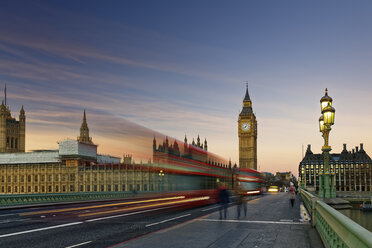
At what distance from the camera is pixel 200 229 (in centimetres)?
1477

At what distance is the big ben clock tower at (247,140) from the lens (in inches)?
6924

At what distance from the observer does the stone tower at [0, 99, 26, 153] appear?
180 metres

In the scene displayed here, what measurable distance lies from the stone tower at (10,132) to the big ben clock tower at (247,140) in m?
122

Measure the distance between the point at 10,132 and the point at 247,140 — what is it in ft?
421

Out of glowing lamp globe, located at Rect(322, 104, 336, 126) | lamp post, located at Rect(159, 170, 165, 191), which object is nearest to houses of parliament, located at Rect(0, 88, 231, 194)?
lamp post, located at Rect(159, 170, 165, 191)

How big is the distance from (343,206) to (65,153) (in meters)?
120

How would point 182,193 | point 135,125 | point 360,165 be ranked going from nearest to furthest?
point 135,125 → point 182,193 → point 360,165

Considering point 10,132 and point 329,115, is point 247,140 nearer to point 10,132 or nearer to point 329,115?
point 10,132

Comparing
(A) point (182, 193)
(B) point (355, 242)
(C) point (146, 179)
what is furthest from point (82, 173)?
(B) point (355, 242)

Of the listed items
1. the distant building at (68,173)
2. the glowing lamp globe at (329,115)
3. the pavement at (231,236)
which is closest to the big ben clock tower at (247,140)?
the distant building at (68,173)

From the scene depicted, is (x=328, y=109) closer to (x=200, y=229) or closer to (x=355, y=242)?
(x=200, y=229)

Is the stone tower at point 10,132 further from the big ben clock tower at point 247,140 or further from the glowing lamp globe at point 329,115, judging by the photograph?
the glowing lamp globe at point 329,115

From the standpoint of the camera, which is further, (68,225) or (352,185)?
(352,185)

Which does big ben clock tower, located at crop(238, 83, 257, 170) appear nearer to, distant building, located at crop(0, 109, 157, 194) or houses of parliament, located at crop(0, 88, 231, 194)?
houses of parliament, located at crop(0, 88, 231, 194)
